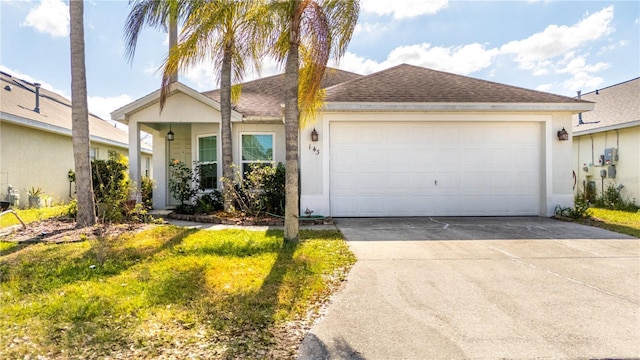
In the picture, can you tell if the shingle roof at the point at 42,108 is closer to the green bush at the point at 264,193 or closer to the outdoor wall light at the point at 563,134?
the green bush at the point at 264,193

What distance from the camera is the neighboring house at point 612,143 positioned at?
11336mm

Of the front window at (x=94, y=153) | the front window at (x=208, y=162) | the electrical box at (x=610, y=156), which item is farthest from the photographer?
the front window at (x=94, y=153)

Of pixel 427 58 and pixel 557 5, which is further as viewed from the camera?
pixel 427 58

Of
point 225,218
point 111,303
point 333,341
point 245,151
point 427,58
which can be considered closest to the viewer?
point 333,341

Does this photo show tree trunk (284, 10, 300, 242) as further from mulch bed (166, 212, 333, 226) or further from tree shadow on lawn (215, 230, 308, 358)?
mulch bed (166, 212, 333, 226)

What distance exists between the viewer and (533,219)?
855cm

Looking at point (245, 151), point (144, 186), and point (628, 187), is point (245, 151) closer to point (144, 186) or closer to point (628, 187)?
point (144, 186)

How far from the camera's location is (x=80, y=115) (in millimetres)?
6652

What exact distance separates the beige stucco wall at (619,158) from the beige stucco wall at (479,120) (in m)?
4.78

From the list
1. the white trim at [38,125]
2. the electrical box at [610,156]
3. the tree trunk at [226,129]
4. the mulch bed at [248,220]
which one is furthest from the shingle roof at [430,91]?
the white trim at [38,125]

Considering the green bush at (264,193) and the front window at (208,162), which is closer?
the green bush at (264,193)

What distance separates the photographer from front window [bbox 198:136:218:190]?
34.7 ft

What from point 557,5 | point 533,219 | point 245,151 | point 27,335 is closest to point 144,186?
point 245,151

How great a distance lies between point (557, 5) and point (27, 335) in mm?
13453
